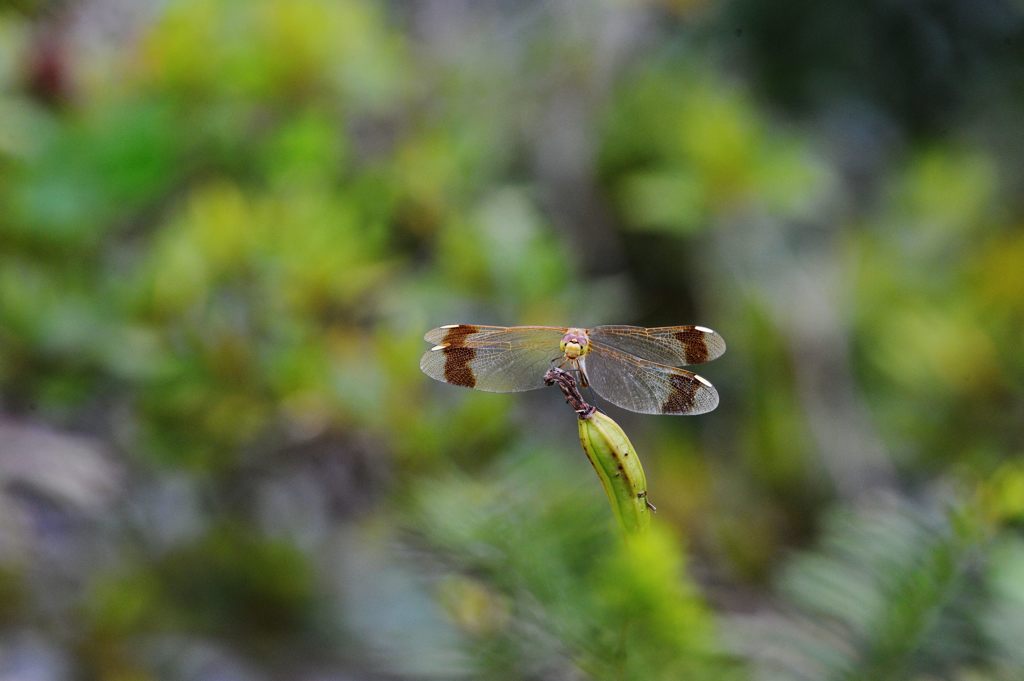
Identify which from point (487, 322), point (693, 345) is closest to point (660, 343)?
point (693, 345)

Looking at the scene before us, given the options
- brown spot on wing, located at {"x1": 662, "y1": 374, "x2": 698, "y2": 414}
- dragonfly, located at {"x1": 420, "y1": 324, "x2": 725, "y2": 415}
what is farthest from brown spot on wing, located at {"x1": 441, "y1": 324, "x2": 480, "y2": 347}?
brown spot on wing, located at {"x1": 662, "y1": 374, "x2": 698, "y2": 414}

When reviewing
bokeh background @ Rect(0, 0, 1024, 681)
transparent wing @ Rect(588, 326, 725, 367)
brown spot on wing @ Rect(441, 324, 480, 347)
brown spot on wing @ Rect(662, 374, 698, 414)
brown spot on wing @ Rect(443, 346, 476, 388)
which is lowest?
brown spot on wing @ Rect(662, 374, 698, 414)

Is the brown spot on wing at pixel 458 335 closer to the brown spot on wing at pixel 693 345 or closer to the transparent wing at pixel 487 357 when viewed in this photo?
the transparent wing at pixel 487 357

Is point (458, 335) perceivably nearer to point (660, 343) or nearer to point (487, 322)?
point (660, 343)

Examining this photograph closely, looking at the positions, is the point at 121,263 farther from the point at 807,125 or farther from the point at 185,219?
the point at 807,125

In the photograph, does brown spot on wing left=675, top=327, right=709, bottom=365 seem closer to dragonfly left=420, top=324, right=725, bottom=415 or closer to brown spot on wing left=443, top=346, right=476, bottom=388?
dragonfly left=420, top=324, right=725, bottom=415

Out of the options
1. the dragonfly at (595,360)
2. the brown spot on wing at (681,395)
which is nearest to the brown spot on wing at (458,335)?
the dragonfly at (595,360)
